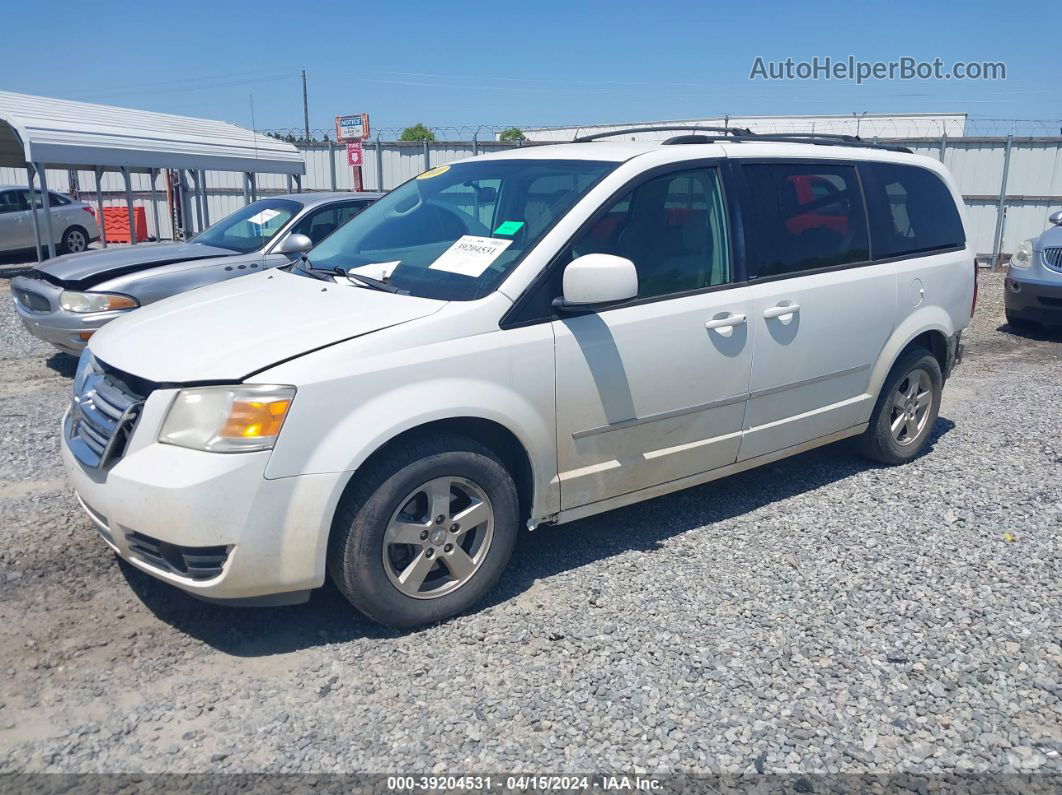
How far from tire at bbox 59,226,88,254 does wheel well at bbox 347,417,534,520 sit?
16.9 meters

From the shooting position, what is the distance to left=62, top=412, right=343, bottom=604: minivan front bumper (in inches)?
120

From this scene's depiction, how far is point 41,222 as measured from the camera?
16.8 metres

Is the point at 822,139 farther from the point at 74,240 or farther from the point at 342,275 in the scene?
the point at 74,240

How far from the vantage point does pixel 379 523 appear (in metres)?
3.29

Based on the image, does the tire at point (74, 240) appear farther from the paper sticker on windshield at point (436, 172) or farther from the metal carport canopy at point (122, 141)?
the paper sticker on windshield at point (436, 172)

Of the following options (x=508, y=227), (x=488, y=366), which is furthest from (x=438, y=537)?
(x=508, y=227)

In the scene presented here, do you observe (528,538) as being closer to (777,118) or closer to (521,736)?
(521,736)

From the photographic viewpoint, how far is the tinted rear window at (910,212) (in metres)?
5.16

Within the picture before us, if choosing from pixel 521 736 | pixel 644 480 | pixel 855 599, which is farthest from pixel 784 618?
pixel 521 736

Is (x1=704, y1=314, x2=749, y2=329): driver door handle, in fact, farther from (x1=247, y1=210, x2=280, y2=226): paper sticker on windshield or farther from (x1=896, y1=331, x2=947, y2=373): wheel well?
(x1=247, y1=210, x2=280, y2=226): paper sticker on windshield

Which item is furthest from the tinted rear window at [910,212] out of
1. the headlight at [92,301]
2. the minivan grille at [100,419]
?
the headlight at [92,301]

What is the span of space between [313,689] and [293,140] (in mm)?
21720

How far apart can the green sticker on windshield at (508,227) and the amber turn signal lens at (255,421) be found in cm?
137

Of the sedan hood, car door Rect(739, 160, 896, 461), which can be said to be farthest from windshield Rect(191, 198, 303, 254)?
car door Rect(739, 160, 896, 461)
